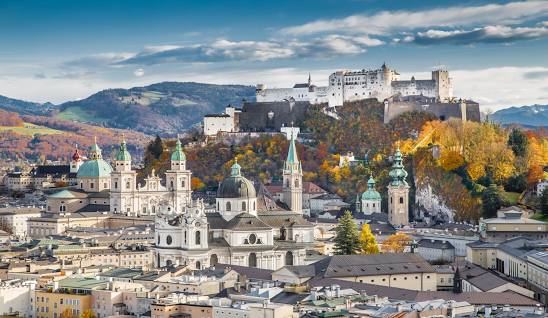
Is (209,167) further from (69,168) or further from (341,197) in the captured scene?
(69,168)

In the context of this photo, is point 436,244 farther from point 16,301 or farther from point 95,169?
point 95,169

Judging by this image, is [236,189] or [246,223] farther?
[236,189]

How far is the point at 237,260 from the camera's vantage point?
8631 centimetres

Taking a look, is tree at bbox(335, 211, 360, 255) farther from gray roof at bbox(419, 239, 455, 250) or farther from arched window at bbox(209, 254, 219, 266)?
arched window at bbox(209, 254, 219, 266)

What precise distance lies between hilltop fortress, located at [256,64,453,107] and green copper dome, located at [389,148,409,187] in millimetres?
19917

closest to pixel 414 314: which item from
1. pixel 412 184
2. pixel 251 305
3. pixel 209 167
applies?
pixel 251 305

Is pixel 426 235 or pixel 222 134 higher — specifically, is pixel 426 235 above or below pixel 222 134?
below

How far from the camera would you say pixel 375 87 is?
134250 mm

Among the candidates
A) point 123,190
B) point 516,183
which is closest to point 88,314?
point 516,183

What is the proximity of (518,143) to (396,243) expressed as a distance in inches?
809

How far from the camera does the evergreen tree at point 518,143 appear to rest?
4370 inches

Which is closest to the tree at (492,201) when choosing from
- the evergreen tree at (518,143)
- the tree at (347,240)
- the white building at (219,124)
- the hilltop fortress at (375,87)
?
the evergreen tree at (518,143)

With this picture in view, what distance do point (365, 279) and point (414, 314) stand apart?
1809cm

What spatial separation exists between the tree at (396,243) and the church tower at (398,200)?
879 centimetres
